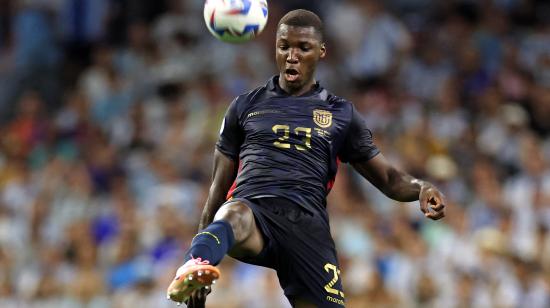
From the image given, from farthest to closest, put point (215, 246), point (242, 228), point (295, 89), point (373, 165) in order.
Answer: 1. point (373, 165)
2. point (295, 89)
3. point (242, 228)
4. point (215, 246)

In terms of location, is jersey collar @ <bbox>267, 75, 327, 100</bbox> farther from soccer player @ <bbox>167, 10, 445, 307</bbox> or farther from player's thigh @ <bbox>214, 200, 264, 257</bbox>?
player's thigh @ <bbox>214, 200, 264, 257</bbox>

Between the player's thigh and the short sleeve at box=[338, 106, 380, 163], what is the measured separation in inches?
40.4

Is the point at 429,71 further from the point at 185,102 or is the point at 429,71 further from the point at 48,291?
the point at 48,291

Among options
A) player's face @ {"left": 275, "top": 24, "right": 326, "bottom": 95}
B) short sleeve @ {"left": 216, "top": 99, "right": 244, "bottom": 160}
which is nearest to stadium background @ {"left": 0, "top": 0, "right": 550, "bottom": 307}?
short sleeve @ {"left": 216, "top": 99, "right": 244, "bottom": 160}

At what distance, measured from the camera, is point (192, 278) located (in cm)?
657

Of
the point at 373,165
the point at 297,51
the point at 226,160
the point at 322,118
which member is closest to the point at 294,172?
the point at 322,118

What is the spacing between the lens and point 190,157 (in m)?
14.9

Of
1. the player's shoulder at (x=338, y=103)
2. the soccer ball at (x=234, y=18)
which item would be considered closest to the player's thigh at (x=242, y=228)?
the player's shoulder at (x=338, y=103)

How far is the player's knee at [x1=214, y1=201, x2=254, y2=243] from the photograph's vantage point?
23.7ft

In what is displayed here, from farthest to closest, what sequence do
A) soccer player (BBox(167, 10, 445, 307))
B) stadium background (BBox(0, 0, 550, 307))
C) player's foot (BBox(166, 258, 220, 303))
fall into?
stadium background (BBox(0, 0, 550, 307))
soccer player (BBox(167, 10, 445, 307))
player's foot (BBox(166, 258, 220, 303))

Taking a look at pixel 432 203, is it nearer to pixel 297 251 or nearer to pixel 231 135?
pixel 297 251

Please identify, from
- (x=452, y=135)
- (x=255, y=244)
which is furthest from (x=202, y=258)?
(x=452, y=135)

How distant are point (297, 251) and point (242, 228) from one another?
20.2 inches

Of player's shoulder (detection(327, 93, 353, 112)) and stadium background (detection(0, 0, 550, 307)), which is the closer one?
player's shoulder (detection(327, 93, 353, 112))
